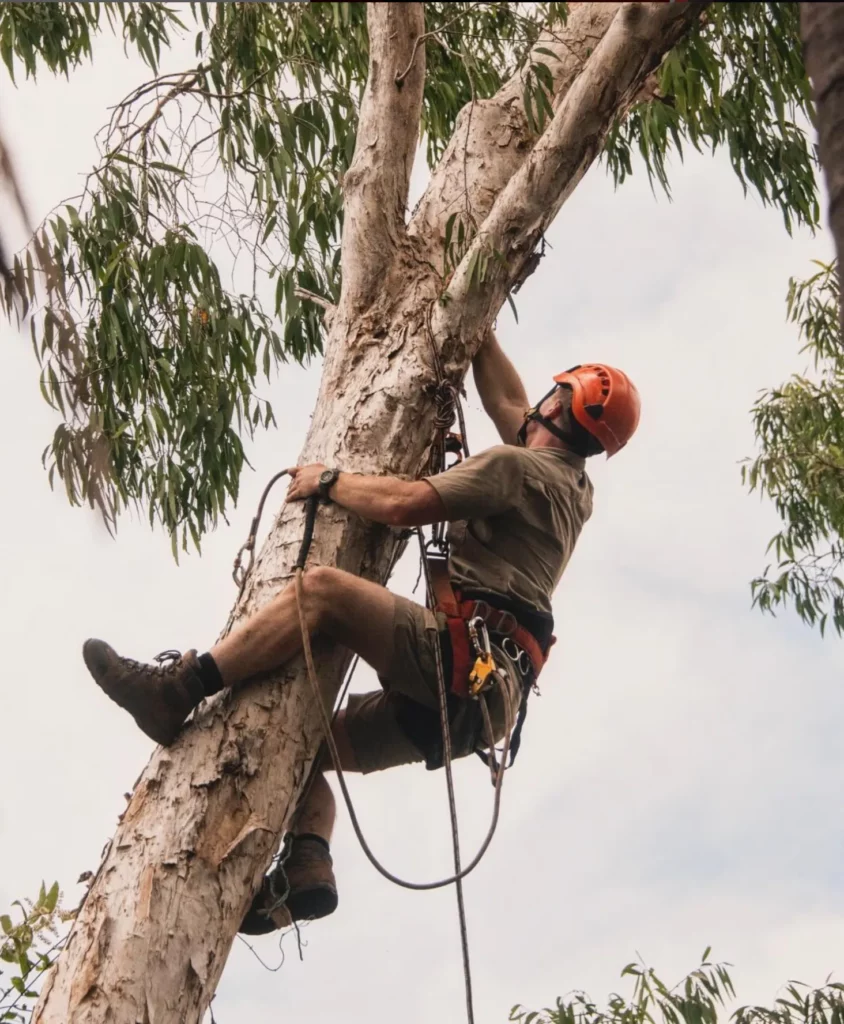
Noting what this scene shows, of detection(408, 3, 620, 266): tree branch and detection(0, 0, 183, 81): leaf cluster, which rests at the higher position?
detection(0, 0, 183, 81): leaf cluster

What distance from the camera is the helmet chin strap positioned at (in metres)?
4.06

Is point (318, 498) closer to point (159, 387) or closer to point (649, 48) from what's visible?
point (649, 48)

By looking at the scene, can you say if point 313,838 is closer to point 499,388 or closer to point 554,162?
point 499,388

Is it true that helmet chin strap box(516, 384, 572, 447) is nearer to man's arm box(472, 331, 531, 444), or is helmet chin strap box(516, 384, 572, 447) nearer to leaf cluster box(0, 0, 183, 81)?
man's arm box(472, 331, 531, 444)

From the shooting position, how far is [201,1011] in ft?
8.32

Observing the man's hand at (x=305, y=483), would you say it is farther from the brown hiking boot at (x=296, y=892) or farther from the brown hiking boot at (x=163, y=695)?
the brown hiking boot at (x=296, y=892)

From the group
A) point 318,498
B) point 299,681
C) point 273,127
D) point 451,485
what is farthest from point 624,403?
point 273,127

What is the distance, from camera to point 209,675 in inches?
113

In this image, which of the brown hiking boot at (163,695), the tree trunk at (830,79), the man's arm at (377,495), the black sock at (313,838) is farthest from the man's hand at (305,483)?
the tree trunk at (830,79)

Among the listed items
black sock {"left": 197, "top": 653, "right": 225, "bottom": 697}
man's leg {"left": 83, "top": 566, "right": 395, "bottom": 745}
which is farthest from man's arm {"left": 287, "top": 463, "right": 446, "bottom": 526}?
black sock {"left": 197, "top": 653, "right": 225, "bottom": 697}

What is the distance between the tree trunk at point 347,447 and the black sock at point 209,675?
0.03 meters

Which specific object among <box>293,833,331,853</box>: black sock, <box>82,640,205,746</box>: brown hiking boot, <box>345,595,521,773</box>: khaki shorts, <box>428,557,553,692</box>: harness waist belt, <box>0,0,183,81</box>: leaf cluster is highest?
<box>0,0,183,81</box>: leaf cluster

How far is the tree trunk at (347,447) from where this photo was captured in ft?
8.22

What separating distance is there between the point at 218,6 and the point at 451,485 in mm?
2949
